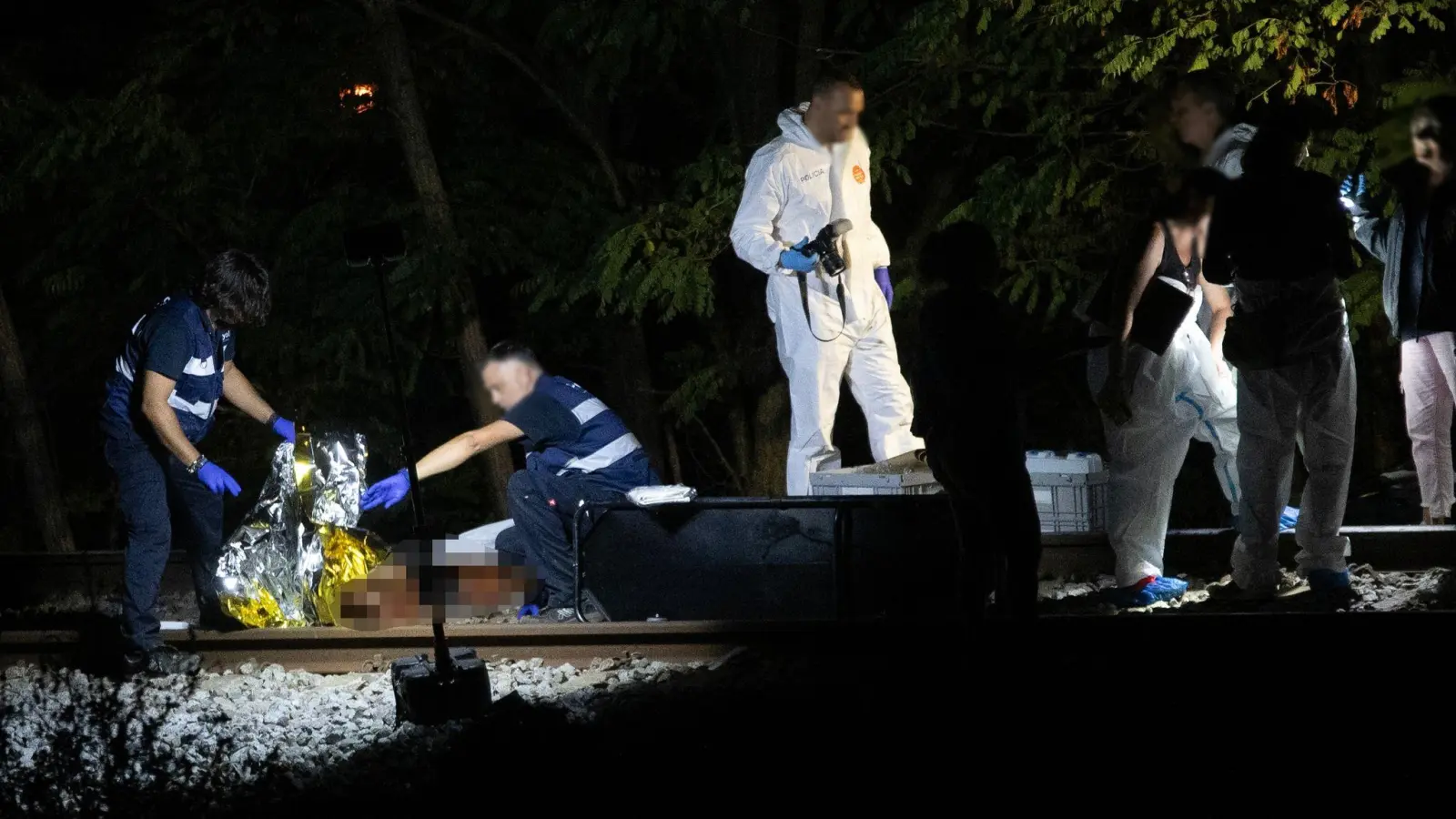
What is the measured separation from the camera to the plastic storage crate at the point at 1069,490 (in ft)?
26.4

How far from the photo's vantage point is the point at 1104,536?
7781 mm

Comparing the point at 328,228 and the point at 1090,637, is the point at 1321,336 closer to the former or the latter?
the point at 1090,637

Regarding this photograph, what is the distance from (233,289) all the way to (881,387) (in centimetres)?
349

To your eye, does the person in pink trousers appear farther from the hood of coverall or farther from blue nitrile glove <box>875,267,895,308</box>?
the hood of coverall

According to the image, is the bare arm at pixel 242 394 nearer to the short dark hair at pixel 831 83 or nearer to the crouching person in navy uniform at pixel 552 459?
the crouching person in navy uniform at pixel 552 459

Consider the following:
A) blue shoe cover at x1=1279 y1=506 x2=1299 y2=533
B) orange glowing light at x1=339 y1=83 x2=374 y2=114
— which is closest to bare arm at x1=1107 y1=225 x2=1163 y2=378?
blue shoe cover at x1=1279 y1=506 x2=1299 y2=533

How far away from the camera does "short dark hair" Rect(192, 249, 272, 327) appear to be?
6.82 metres

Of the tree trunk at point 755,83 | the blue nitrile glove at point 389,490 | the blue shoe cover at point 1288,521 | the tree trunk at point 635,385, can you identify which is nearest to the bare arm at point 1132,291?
the blue shoe cover at point 1288,521

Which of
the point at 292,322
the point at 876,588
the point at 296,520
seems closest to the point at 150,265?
the point at 292,322

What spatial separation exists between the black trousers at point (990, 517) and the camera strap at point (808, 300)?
3363mm

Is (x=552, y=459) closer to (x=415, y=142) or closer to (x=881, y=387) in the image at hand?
(x=881, y=387)

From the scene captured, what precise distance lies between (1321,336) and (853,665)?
2129 mm

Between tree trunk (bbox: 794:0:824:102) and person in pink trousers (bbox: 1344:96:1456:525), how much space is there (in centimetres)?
590

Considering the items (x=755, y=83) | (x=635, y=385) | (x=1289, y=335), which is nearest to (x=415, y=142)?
(x=755, y=83)
